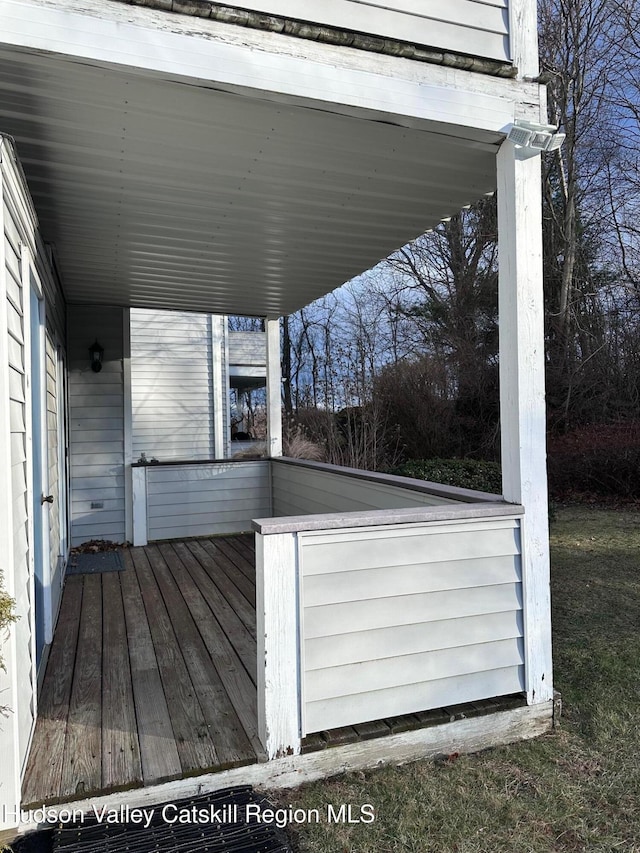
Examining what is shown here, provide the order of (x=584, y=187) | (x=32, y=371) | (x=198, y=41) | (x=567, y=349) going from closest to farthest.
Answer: (x=198, y=41) → (x=32, y=371) → (x=567, y=349) → (x=584, y=187)

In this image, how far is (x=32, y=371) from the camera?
2725mm

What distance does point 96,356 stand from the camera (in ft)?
17.7

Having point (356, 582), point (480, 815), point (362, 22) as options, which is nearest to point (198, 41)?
point (362, 22)

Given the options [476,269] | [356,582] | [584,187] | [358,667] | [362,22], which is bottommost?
[358,667]

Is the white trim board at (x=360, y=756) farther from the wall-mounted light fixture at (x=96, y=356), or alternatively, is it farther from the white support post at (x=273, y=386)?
the wall-mounted light fixture at (x=96, y=356)

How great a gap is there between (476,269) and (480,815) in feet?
39.4

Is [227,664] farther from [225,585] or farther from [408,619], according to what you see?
[225,585]

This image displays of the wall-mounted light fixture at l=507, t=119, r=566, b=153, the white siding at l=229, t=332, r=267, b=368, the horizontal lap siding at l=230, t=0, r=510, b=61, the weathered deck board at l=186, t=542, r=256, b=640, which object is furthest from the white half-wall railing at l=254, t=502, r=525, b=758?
the white siding at l=229, t=332, r=267, b=368

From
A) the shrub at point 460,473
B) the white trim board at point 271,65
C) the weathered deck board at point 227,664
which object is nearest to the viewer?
the white trim board at point 271,65

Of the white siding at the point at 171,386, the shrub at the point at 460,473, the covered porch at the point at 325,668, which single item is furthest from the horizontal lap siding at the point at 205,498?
the white siding at the point at 171,386

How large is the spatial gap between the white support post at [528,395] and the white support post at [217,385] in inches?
317

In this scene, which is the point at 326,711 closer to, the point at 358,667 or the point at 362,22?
the point at 358,667

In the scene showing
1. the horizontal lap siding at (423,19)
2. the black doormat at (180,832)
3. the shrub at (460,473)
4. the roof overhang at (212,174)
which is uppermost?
the horizontal lap siding at (423,19)

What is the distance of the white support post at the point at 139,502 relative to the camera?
5.40 metres
